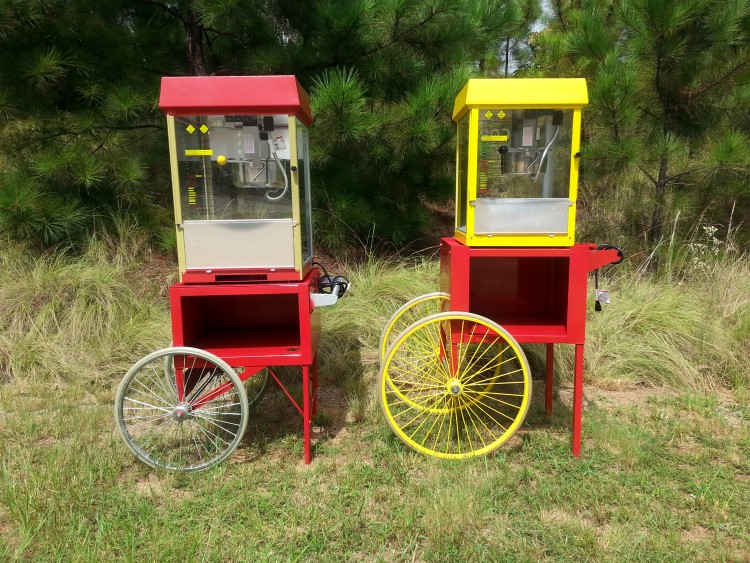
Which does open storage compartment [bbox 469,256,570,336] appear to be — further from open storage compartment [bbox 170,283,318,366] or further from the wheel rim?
the wheel rim

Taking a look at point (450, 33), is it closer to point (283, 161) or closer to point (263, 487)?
point (283, 161)

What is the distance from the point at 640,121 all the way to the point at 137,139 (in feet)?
15.0

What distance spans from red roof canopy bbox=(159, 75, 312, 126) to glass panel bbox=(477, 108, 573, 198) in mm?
918

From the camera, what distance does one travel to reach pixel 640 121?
503cm

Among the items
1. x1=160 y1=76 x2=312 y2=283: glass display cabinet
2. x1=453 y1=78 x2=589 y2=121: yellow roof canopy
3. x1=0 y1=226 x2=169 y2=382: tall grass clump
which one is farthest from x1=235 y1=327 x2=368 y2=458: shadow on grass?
x1=453 y1=78 x2=589 y2=121: yellow roof canopy

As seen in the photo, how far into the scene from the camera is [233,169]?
268 cm

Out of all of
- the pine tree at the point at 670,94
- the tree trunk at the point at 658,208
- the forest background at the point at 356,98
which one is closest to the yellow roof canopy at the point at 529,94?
the forest background at the point at 356,98

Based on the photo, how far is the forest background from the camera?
14.0 feet

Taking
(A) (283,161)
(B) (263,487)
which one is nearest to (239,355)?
(B) (263,487)

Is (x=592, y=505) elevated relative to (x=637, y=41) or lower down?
lower down

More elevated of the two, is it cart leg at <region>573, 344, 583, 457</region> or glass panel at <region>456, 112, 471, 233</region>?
glass panel at <region>456, 112, 471, 233</region>

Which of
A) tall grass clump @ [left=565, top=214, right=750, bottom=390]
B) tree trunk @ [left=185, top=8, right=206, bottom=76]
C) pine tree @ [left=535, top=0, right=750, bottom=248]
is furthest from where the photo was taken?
tree trunk @ [left=185, top=8, right=206, bottom=76]

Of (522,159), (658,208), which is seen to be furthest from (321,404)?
(658,208)

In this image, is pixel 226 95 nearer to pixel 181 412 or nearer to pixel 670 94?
pixel 181 412
